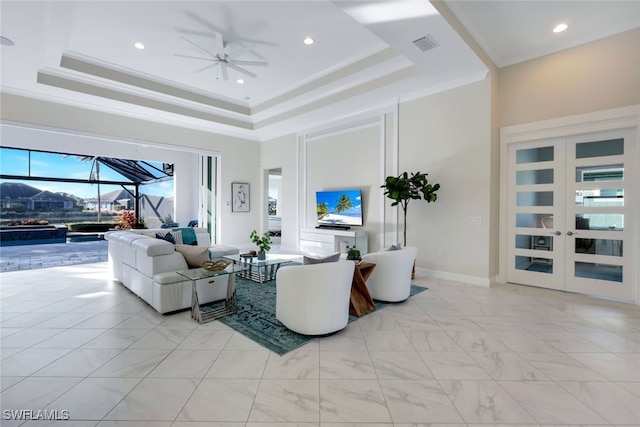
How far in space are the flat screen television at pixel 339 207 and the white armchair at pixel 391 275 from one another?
7.97 feet

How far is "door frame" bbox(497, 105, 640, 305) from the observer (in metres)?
3.79

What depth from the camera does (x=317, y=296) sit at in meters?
2.73

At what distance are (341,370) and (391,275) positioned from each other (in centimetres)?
169

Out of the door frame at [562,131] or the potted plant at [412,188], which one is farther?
the potted plant at [412,188]

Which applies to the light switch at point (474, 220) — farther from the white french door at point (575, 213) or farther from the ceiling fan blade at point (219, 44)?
the ceiling fan blade at point (219, 44)

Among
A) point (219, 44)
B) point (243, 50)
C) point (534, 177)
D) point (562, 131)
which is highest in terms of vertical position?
point (243, 50)

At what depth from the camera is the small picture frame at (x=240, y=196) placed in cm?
823

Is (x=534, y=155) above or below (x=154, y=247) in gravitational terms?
above

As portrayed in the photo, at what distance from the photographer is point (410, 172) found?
5453mm

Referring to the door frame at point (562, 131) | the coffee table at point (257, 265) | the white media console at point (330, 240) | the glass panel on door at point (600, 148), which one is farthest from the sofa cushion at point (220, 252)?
the glass panel on door at point (600, 148)

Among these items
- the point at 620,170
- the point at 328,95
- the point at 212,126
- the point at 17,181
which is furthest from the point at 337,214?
the point at 17,181

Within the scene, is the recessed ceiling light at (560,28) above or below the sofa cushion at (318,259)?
above

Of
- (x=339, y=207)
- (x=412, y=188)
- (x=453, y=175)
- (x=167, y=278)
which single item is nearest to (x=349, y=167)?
(x=339, y=207)

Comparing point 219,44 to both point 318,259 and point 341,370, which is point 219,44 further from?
A: point 341,370
